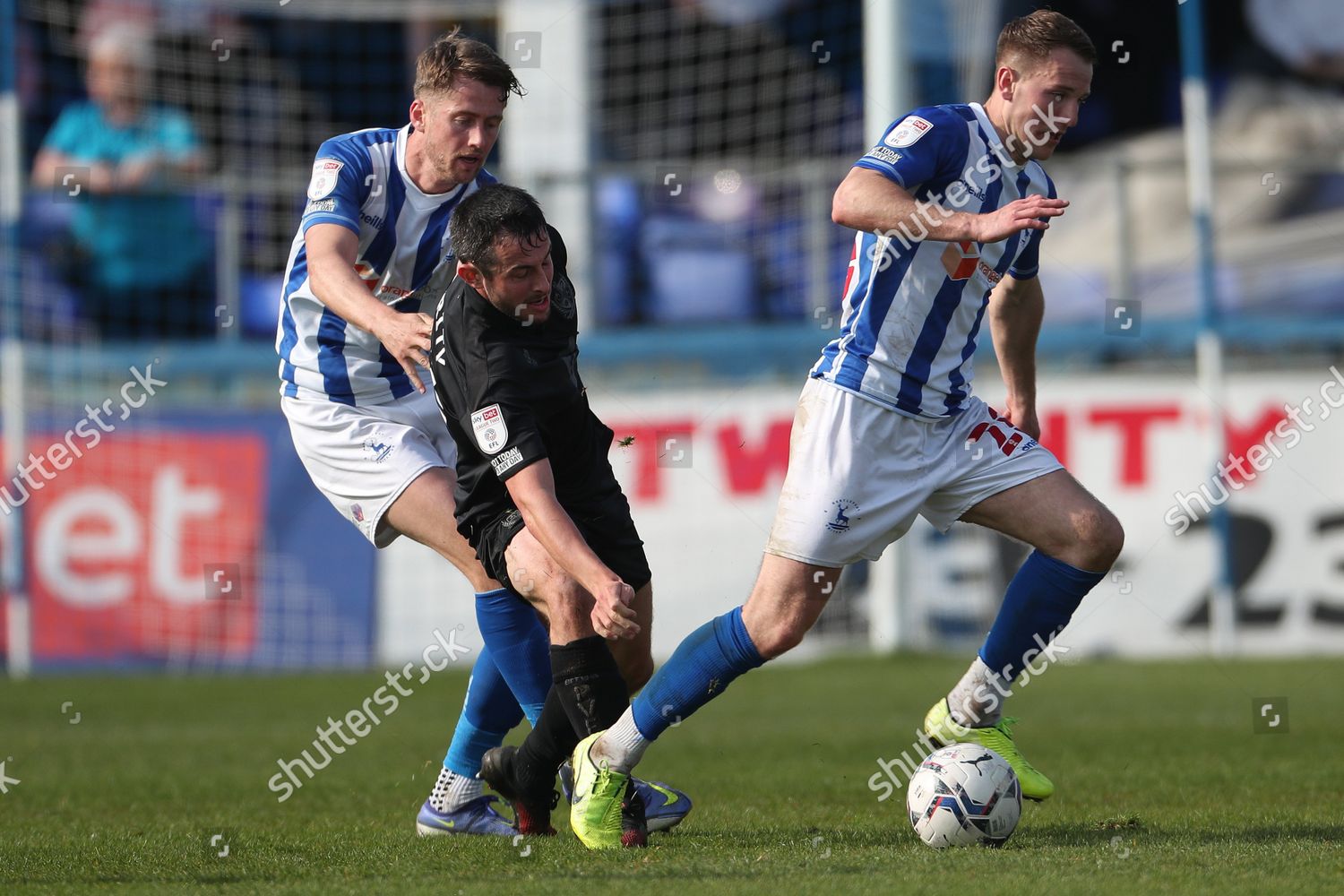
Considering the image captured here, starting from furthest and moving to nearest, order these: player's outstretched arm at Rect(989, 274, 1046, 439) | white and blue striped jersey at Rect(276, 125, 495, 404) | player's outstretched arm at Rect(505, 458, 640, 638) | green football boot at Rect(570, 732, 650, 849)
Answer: player's outstretched arm at Rect(989, 274, 1046, 439) < white and blue striped jersey at Rect(276, 125, 495, 404) < green football boot at Rect(570, 732, 650, 849) < player's outstretched arm at Rect(505, 458, 640, 638)

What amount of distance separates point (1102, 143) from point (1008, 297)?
10786mm

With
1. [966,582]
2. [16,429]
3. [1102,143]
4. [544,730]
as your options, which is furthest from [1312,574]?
[16,429]

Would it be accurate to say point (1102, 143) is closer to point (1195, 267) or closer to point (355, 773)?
point (1195, 267)

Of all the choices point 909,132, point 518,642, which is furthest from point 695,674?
point 909,132

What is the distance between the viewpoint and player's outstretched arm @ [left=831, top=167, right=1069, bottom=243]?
4719 millimetres

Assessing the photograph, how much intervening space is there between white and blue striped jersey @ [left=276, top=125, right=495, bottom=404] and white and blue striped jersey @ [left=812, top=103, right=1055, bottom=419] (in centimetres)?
136

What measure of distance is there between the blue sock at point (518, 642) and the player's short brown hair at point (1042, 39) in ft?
7.49

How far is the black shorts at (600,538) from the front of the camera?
5172mm

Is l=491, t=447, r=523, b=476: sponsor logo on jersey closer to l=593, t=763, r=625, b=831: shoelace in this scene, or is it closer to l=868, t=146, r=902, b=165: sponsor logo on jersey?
l=593, t=763, r=625, b=831: shoelace

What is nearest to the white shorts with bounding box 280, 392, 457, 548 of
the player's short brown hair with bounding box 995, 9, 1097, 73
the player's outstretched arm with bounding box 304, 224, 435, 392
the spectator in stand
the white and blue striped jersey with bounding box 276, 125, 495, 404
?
the white and blue striped jersey with bounding box 276, 125, 495, 404

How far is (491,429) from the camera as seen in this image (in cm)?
492

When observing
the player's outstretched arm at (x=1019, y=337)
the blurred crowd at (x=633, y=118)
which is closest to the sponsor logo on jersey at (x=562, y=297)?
the player's outstretched arm at (x=1019, y=337)

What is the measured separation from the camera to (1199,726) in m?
8.39

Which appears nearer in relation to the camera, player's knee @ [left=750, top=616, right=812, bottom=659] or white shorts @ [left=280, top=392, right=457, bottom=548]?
player's knee @ [left=750, top=616, right=812, bottom=659]
